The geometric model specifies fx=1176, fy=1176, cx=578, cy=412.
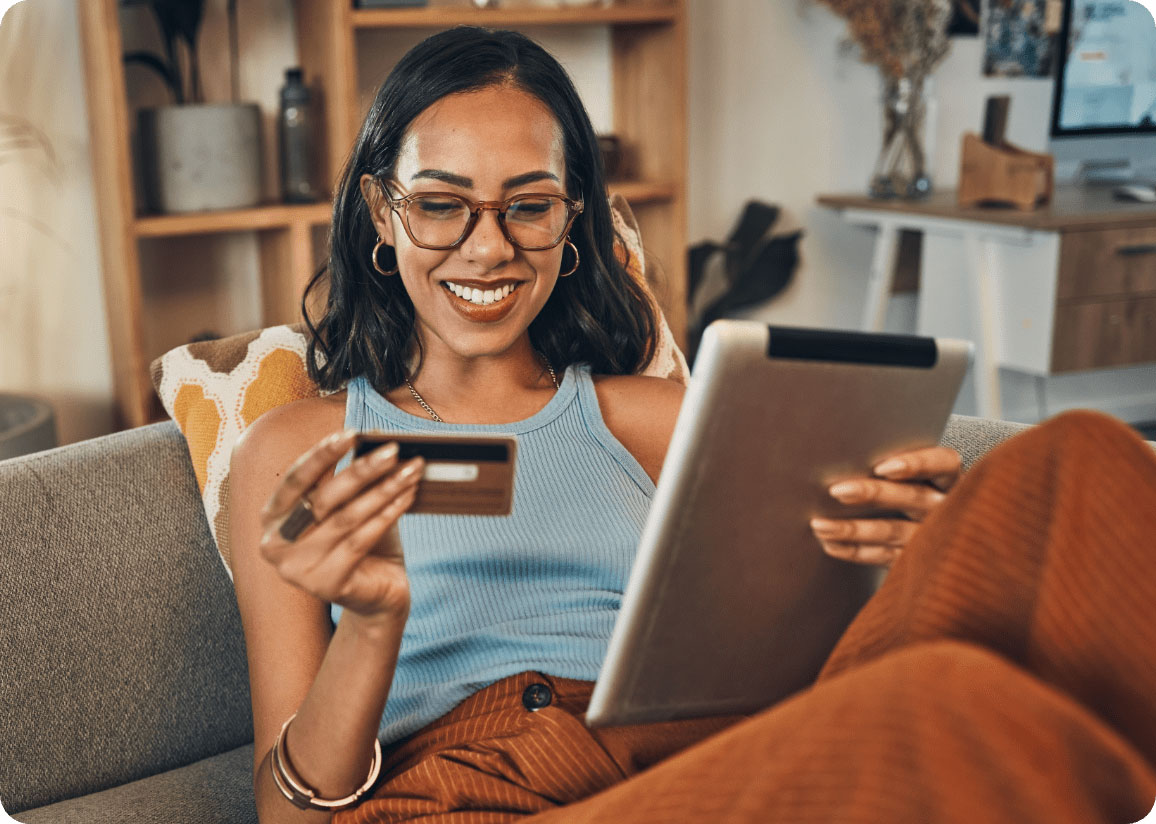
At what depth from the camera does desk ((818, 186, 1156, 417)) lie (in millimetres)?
2682

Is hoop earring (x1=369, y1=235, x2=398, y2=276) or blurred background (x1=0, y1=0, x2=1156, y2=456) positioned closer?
hoop earring (x1=369, y1=235, x2=398, y2=276)

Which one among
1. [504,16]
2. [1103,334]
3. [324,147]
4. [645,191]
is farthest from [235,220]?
[1103,334]

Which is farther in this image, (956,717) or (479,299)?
(479,299)

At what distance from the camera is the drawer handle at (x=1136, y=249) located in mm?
2729

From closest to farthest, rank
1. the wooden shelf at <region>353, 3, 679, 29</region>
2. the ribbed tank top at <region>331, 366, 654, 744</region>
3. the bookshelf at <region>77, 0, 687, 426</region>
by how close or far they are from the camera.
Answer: the ribbed tank top at <region>331, 366, 654, 744</region> → the bookshelf at <region>77, 0, 687, 426</region> → the wooden shelf at <region>353, 3, 679, 29</region>

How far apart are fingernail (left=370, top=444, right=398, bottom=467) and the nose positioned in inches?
13.8

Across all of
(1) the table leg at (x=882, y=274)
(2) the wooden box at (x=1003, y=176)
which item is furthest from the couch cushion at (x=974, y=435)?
(1) the table leg at (x=882, y=274)

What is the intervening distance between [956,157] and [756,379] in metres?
3.07

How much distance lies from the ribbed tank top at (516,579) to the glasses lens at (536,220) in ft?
0.59

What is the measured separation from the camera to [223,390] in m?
1.25

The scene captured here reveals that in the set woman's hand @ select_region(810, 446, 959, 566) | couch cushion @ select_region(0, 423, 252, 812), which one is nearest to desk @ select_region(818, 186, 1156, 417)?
woman's hand @ select_region(810, 446, 959, 566)

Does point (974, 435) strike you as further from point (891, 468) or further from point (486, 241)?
point (486, 241)

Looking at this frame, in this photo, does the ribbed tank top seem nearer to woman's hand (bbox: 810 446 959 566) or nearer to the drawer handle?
woman's hand (bbox: 810 446 959 566)

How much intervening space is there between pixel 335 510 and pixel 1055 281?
2320 mm
